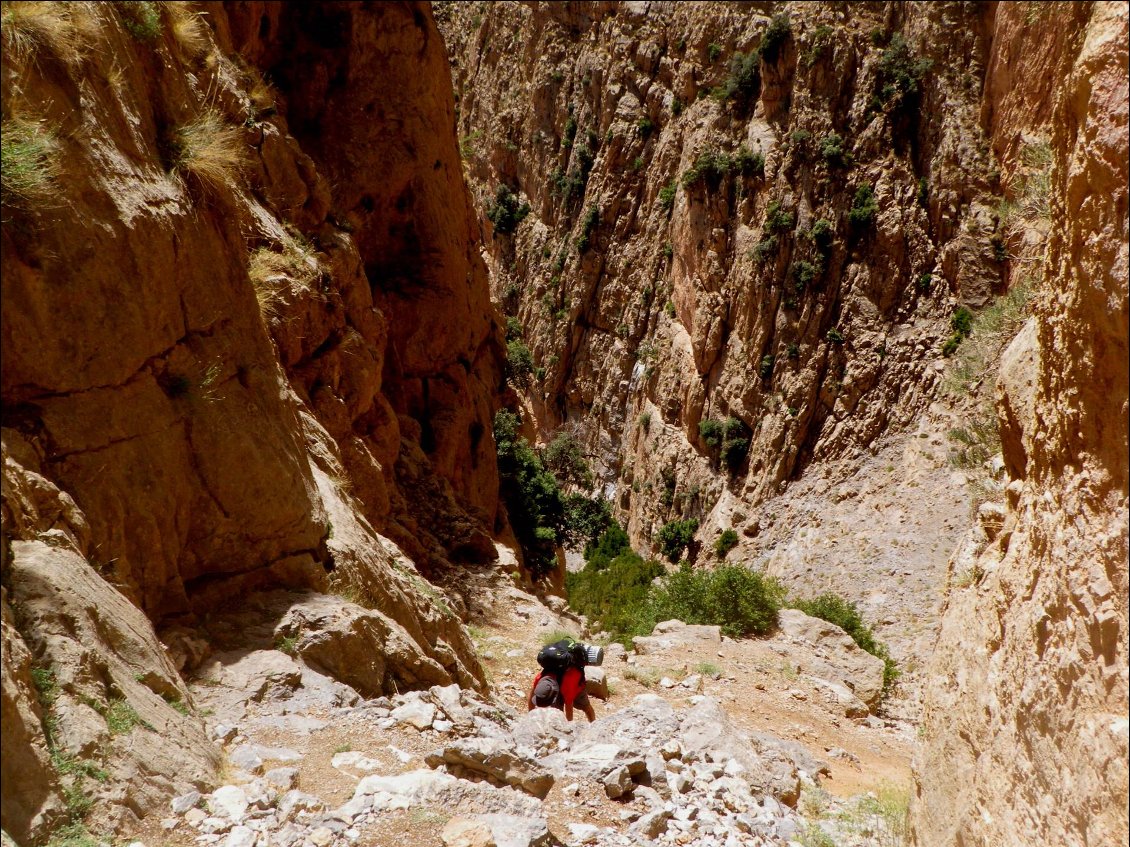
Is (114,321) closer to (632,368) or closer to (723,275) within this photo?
(723,275)

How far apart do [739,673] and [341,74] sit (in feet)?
46.5

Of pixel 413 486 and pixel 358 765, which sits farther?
pixel 413 486

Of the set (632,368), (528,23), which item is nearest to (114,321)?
(632,368)

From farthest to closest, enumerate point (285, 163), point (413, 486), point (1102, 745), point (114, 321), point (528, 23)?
point (528, 23) → point (413, 486) → point (285, 163) → point (114, 321) → point (1102, 745)

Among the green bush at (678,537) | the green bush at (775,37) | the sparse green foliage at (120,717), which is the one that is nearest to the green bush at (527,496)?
the green bush at (678,537)

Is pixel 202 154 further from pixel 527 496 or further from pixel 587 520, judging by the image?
pixel 587 520

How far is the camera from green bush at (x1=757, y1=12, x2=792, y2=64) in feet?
105

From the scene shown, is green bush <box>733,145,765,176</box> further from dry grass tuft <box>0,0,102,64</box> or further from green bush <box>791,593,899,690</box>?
dry grass tuft <box>0,0,102,64</box>

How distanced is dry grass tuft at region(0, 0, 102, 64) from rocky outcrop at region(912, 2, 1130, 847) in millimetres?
5580

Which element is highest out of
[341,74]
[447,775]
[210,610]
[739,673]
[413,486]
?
[341,74]

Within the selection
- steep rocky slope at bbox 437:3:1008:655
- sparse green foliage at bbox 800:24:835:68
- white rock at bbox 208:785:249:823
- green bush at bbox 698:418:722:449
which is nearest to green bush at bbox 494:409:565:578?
steep rocky slope at bbox 437:3:1008:655

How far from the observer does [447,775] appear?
4.60 meters

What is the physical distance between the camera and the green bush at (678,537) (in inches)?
1277

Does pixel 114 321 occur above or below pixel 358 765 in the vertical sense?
above
